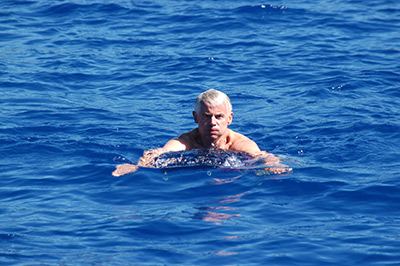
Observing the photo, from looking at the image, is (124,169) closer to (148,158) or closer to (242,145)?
(148,158)

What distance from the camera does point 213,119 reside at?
8164 mm

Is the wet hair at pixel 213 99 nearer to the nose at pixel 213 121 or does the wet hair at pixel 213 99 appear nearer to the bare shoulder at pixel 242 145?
the nose at pixel 213 121

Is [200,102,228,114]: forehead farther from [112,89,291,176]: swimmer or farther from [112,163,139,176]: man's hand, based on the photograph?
[112,163,139,176]: man's hand

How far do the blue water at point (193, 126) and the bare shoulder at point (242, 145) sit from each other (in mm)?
627

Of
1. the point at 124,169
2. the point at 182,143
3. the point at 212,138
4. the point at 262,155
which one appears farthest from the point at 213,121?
the point at 124,169

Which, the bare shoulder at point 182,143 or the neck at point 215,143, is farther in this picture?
Answer: the neck at point 215,143

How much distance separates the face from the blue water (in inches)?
19.6

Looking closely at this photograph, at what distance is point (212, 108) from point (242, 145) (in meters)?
0.81

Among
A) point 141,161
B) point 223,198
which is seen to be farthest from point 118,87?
point 223,198

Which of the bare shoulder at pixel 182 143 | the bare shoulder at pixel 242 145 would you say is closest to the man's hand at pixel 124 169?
the bare shoulder at pixel 182 143

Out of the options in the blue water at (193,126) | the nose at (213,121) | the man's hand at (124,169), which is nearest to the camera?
the blue water at (193,126)

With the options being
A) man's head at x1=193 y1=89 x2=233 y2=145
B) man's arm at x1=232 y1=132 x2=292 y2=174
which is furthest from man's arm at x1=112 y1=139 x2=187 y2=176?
man's arm at x1=232 y1=132 x2=292 y2=174

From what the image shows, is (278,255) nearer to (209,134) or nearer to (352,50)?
(209,134)

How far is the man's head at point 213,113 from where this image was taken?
318 inches
